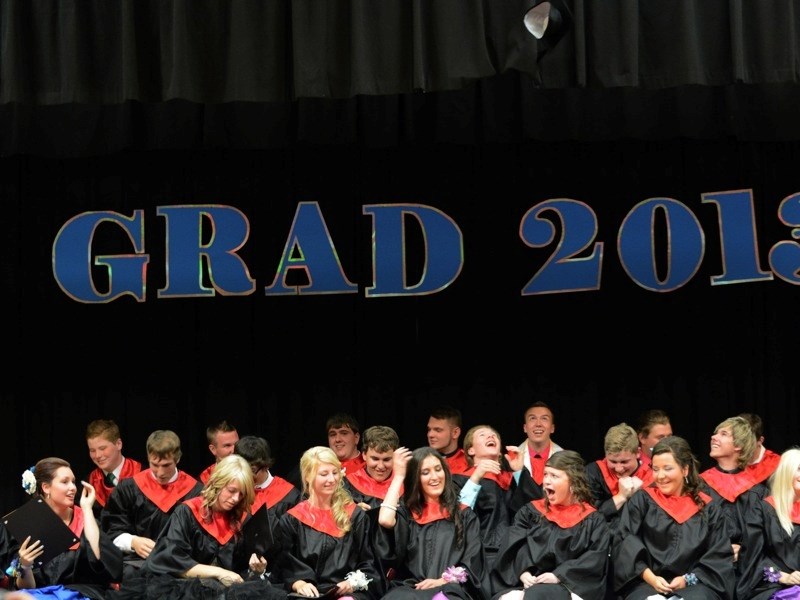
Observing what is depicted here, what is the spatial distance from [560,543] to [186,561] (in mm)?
2114

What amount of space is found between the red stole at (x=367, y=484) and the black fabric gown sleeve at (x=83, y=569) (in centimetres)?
189

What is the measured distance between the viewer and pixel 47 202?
1071 cm

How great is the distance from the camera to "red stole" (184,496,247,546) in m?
7.53

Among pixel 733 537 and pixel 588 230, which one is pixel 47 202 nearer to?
pixel 588 230

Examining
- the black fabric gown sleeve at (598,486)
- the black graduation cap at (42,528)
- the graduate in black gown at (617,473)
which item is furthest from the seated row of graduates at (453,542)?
the black fabric gown sleeve at (598,486)

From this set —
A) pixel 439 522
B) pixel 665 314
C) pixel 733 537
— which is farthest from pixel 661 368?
pixel 439 522

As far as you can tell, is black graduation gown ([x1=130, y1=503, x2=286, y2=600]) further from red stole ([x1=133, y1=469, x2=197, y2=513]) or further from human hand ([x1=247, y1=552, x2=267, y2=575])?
red stole ([x1=133, y1=469, x2=197, y2=513])

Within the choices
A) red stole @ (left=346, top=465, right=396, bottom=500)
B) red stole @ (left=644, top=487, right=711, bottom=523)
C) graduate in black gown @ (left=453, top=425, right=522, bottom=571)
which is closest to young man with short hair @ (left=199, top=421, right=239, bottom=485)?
red stole @ (left=346, top=465, right=396, bottom=500)

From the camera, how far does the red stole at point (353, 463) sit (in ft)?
30.4

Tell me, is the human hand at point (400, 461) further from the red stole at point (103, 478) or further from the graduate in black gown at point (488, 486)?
the red stole at point (103, 478)

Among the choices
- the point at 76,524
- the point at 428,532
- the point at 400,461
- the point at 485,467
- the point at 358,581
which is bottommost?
the point at 358,581

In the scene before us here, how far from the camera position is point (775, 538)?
7.45 metres

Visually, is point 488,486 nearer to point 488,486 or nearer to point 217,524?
point 488,486

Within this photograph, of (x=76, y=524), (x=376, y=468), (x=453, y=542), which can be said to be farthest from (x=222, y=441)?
(x=453, y=542)
